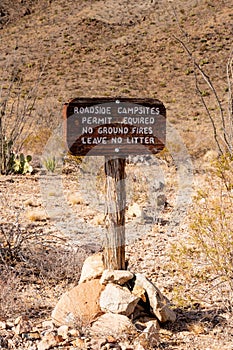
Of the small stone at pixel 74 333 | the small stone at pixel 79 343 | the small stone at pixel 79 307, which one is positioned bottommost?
the small stone at pixel 79 343

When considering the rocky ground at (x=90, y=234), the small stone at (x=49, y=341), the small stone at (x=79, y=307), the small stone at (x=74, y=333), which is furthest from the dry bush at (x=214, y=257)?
the small stone at (x=49, y=341)

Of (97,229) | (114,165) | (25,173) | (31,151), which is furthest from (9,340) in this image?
(31,151)

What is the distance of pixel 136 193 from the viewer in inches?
346

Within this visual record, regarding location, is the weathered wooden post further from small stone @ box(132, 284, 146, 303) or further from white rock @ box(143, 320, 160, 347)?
white rock @ box(143, 320, 160, 347)

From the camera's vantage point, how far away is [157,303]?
4258mm

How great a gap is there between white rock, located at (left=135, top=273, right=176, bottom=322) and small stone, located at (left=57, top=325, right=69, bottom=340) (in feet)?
2.07

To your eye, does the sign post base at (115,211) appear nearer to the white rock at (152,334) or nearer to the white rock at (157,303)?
the white rock at (157,303)

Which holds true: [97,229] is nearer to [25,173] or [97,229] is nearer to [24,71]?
[25,173]

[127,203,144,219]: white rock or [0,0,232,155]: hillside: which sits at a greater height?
[0,0,232,155]: hillside

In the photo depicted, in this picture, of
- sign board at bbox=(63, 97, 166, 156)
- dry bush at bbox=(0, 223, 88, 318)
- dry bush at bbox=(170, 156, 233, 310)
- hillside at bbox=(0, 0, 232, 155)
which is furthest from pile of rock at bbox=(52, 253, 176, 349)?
hillside at bbox=(0, 0, 232, 155)

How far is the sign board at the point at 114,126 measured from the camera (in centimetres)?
417

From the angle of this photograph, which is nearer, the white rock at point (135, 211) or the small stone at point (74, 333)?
the small stone at point (74, 333)

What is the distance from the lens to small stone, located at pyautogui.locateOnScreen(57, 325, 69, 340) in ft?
13.2

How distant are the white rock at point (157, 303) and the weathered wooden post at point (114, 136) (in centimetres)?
22
